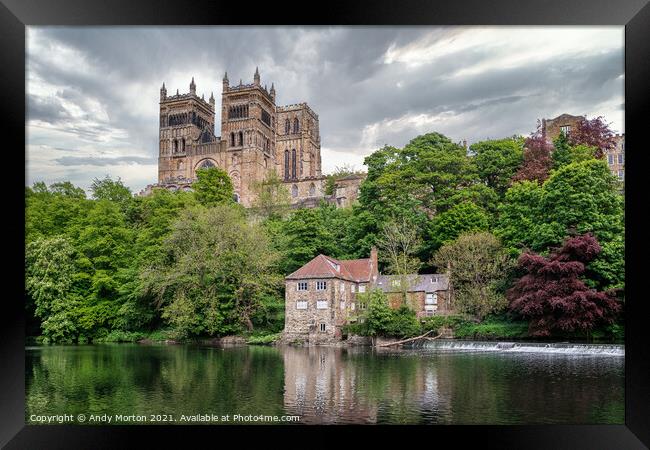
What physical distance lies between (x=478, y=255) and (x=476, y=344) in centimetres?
246

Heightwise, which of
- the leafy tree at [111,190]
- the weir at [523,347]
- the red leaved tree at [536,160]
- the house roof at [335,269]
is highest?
the red leaved tree at [536,160]

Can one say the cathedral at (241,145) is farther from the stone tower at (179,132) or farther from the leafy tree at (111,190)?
the leafy tree at (111,190)

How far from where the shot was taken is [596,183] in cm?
1425

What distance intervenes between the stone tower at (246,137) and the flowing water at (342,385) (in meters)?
19.2

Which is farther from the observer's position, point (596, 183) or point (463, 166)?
point (463, 166)

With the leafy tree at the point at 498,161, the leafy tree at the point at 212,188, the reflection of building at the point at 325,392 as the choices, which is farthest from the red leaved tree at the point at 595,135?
the leafy tree at the point at 212,188

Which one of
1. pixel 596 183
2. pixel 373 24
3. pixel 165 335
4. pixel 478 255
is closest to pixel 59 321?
pixel 165 335

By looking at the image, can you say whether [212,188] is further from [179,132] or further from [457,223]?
[457,223]

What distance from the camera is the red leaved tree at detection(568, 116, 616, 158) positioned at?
14.1 m

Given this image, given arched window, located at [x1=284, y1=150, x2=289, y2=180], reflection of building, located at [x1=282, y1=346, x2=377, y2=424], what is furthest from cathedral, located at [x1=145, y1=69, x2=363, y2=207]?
reflection of building, located at [x1=282, y1=346, x2=377, y2=424]

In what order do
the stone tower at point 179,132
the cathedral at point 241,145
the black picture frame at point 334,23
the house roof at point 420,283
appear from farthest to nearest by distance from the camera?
the stone tower at point 179,132, the cathedral at point 241,145, the house roof at point 420,283, the black picture frame at point 334,23

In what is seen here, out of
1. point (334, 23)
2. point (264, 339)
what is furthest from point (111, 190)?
point (334, 23)

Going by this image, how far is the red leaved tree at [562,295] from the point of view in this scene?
504 inches
